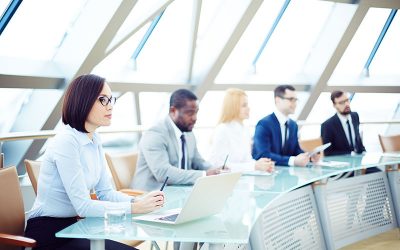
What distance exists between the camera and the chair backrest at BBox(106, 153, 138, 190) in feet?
11.9

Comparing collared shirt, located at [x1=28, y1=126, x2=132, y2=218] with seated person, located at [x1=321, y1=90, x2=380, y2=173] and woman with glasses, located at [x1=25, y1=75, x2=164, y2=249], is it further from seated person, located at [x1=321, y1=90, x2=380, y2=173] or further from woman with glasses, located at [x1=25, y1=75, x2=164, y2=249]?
seated person, located at [x1=321, y1=90, x2=380, y2=173]

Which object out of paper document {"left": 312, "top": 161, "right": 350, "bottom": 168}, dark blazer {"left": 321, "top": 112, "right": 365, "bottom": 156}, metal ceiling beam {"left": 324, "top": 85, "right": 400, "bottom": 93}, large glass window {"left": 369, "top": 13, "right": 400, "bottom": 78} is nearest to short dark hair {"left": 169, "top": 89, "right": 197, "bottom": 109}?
paper document {"left": 312, "top": 161, "right": 350, "bottom": 168}

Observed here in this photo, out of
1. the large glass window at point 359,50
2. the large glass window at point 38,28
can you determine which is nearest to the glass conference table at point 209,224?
the large glass window at point 38,28

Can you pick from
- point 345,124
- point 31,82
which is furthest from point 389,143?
point 31,82

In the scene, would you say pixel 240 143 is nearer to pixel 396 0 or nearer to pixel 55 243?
pixel 55 243

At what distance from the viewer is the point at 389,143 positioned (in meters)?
5.74

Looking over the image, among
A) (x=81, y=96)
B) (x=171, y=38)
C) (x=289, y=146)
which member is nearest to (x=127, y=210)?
(x=81, y=96)

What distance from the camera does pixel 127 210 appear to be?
2.44 meters

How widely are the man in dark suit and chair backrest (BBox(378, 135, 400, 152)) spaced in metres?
0.29

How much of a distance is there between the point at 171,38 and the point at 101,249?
6917 mm

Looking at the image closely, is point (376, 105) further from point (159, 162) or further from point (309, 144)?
point (159, 162)

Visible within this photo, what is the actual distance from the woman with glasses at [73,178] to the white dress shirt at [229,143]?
201cm

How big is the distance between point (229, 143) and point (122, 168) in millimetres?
1153

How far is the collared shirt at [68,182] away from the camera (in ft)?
7.93
